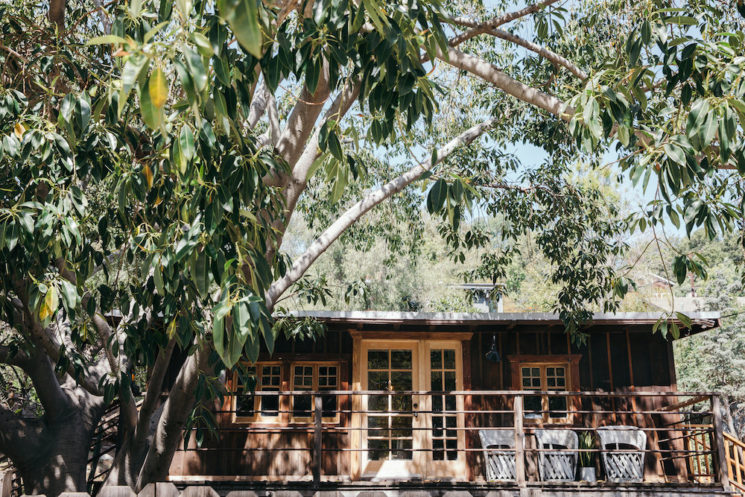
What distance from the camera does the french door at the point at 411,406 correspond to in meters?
9.69

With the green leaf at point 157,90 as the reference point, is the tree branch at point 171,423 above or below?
below

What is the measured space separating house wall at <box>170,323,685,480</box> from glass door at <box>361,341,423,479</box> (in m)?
0.31

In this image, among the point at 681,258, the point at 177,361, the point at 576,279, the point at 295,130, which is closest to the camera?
the point at 681,258

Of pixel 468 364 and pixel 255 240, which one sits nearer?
pixel 255 240

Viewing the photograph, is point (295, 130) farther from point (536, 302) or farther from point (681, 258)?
point (536, 302)

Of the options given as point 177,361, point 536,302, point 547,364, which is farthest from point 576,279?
point 536,302

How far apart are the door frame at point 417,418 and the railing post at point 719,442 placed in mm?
3532

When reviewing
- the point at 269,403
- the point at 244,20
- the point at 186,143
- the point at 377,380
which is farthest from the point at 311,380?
the point at 244,20

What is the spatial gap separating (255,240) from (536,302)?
76.9 feet

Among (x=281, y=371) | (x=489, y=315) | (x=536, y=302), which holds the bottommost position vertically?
(x=281, y=371)

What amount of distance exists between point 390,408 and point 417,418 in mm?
473

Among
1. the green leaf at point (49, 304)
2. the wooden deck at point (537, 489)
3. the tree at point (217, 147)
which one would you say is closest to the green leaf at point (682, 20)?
the tree at point (217, 147)

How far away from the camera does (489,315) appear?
940cm

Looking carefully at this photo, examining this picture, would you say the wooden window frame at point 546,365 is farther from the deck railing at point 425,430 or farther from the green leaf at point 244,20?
the green leaf at point 244,20
